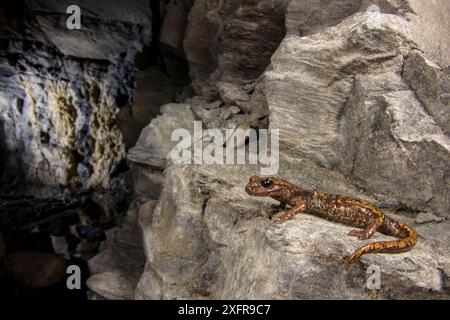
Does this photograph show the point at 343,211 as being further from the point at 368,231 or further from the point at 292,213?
the point at 292,213

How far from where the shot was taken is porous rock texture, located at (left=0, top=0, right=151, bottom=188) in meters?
10.9

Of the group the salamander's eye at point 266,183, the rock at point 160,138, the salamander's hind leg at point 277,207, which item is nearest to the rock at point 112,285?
the rock at point 160,138

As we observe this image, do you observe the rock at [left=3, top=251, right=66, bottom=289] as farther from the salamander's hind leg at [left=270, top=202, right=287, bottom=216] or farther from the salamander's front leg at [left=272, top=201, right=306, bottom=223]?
the salamander's front leg at [left=272, top=201, right=306, bottom=223]

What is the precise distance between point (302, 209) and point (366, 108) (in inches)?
77.4

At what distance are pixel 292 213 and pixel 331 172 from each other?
1586 millimetres

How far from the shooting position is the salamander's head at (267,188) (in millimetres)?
5062

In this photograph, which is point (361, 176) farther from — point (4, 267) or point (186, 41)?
point (4, 267)

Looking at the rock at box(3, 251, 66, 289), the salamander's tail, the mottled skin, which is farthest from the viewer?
the rock at box(3, 251, 66, 289)

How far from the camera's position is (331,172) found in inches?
243

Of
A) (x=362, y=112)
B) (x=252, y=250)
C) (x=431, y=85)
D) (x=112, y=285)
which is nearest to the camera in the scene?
(x=252, y=250)

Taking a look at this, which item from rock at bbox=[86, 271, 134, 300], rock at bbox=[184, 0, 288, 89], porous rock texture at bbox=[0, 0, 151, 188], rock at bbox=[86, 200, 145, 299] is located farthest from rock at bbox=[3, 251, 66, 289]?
rock at bbox=[184, 0, 288, 89]

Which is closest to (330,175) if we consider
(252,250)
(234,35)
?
(252,250)

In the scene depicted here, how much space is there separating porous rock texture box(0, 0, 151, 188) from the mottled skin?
830 cm
